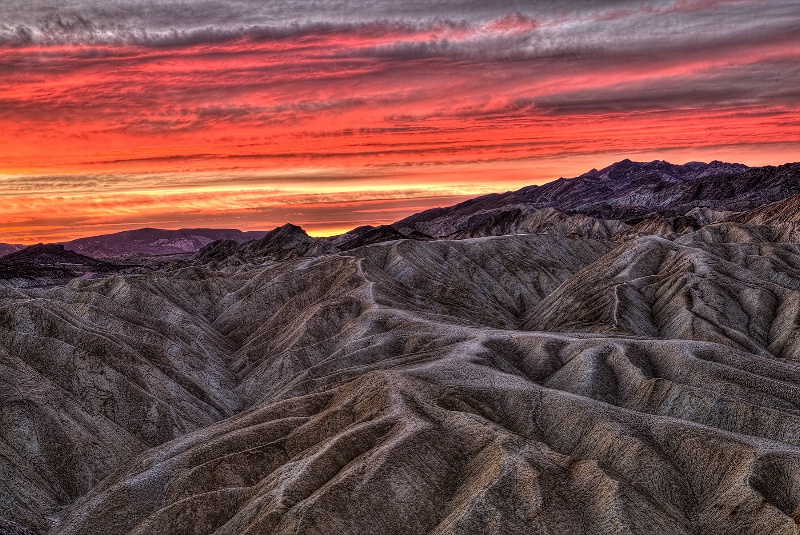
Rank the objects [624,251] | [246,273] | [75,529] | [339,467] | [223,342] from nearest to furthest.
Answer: [339,467] < [75,529] < [223,342] < [624,251] < [246,273]

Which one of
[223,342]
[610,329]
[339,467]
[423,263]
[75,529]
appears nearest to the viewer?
[339,467]

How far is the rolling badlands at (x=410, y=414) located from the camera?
50.9 metres

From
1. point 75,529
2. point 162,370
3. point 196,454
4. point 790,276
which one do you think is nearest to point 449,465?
point 196,454

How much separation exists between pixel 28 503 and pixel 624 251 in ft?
407

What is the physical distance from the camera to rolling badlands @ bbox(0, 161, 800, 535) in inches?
2004

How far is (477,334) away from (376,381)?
99.4 feet

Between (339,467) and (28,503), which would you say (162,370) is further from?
(339,467)

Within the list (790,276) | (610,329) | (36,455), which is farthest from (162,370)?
(790,276)

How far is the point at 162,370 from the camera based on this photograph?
102 m

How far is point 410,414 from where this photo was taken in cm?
6072

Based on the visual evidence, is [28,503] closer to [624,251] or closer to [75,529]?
[75,529]

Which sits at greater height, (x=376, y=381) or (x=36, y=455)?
A: (x=376, y=381)

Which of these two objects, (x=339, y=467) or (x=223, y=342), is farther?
(x=223, y=342)

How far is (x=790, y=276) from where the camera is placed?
139625mm
